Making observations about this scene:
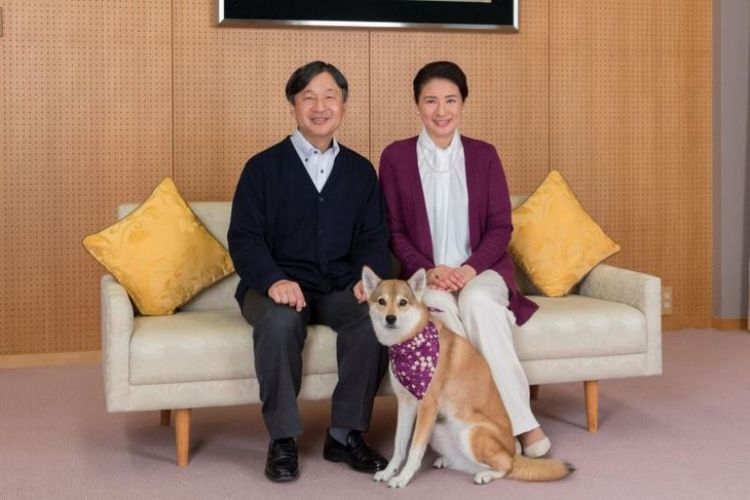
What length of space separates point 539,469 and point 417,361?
46 centimetres

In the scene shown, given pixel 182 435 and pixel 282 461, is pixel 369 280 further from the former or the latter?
pixel 182 435

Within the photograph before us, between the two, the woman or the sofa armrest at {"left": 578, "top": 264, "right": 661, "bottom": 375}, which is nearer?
the woman

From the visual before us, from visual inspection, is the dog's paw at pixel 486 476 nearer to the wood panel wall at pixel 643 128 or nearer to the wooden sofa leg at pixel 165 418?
the wooden sofa leg at pixel 165 418

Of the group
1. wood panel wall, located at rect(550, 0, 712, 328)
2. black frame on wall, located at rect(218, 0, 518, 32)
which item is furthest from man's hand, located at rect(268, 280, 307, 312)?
wood panel wall, located at rect(550, 0, 712, 328)

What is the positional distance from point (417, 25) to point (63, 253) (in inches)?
77.1

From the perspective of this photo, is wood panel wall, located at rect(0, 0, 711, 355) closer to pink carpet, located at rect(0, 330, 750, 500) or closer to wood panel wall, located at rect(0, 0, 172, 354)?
wood panel wall, located at rect(0, 0, 172, 354)

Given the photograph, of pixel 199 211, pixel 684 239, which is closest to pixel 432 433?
pixel 199 211

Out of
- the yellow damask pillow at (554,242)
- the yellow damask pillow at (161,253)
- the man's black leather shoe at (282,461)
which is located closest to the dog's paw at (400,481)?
the man's black leather shoe at (282,461)

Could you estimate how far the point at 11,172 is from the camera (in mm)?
4445

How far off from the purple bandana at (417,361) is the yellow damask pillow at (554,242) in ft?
3.04

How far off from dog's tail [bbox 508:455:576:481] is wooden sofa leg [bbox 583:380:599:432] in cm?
57

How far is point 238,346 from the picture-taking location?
2939 mm

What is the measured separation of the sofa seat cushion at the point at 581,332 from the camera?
3.17 meters

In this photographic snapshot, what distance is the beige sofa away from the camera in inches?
114
